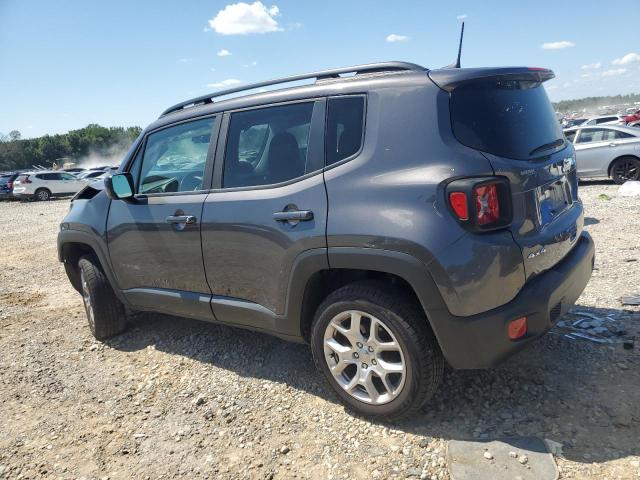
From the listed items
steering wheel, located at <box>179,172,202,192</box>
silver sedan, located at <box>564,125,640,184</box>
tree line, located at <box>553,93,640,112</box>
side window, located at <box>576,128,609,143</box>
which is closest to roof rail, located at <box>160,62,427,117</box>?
steering wheel, located at <box>179,172,202,192</box>

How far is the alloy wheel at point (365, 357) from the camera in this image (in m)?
2.68

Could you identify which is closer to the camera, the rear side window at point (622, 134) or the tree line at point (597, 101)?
the rear side window at point (622, 134)

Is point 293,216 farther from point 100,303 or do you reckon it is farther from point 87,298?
point 87,298

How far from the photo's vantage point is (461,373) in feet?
10.5

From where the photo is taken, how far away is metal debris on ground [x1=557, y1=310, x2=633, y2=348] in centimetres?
350

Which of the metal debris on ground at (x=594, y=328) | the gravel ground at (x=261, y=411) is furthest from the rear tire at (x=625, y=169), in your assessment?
the metal debris on ground at (x=594, y=328)

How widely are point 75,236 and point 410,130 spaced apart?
327cm

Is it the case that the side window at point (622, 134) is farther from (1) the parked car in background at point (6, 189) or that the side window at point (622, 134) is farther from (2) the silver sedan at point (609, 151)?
(1) the parked car in background at point (6, 189)

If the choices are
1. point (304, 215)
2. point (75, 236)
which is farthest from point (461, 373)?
point (75, 236)

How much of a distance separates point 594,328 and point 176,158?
3.35m

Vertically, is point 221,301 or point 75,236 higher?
point 75,236

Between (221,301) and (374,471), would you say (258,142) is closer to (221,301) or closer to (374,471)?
(221,301)

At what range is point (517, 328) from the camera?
243 centimetres

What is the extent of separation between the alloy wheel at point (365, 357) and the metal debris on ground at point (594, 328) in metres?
1.60
